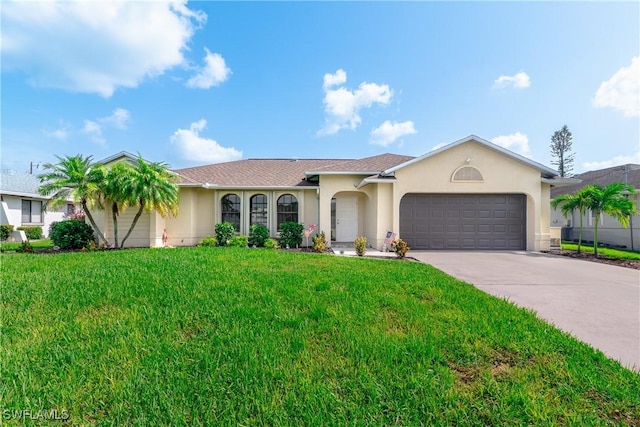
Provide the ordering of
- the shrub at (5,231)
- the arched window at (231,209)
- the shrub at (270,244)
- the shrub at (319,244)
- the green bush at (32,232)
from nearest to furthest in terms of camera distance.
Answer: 1. the shrub at (319,244)
2. the shrub at (270,244)
3. the arched window at (231,209)
4. the shrub at (5,231)
5. the green bush at (32,232)

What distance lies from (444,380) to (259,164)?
16257mm

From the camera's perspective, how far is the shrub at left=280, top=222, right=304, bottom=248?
12.9 meters

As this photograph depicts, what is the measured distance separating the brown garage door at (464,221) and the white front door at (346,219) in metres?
2.89

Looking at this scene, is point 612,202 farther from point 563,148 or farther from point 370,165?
point 563,148

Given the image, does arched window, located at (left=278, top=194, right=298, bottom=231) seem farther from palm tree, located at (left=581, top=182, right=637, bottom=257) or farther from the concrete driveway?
palm tree, located at (left=581, top=182, right=637, bottom=257)

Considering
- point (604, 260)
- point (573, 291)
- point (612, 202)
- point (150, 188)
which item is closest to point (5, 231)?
point (150, 188)

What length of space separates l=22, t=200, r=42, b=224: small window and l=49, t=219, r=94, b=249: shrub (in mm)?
12791

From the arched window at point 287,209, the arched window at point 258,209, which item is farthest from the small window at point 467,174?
the arched window at point 258,209

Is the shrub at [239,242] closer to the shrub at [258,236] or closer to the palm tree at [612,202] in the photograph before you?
the shrub at [258,236]

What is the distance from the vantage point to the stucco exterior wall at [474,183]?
489 inches

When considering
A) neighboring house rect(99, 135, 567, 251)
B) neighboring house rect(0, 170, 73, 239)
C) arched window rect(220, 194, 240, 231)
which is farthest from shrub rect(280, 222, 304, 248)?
neighboring house rect(0, 170, 73, 239)

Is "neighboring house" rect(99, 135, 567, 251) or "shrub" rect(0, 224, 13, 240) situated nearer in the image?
Answer: "neighboring house" rect(99, 135, 567, 251)

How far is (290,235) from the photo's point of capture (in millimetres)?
12961

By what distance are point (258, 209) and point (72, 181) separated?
7.64 m
